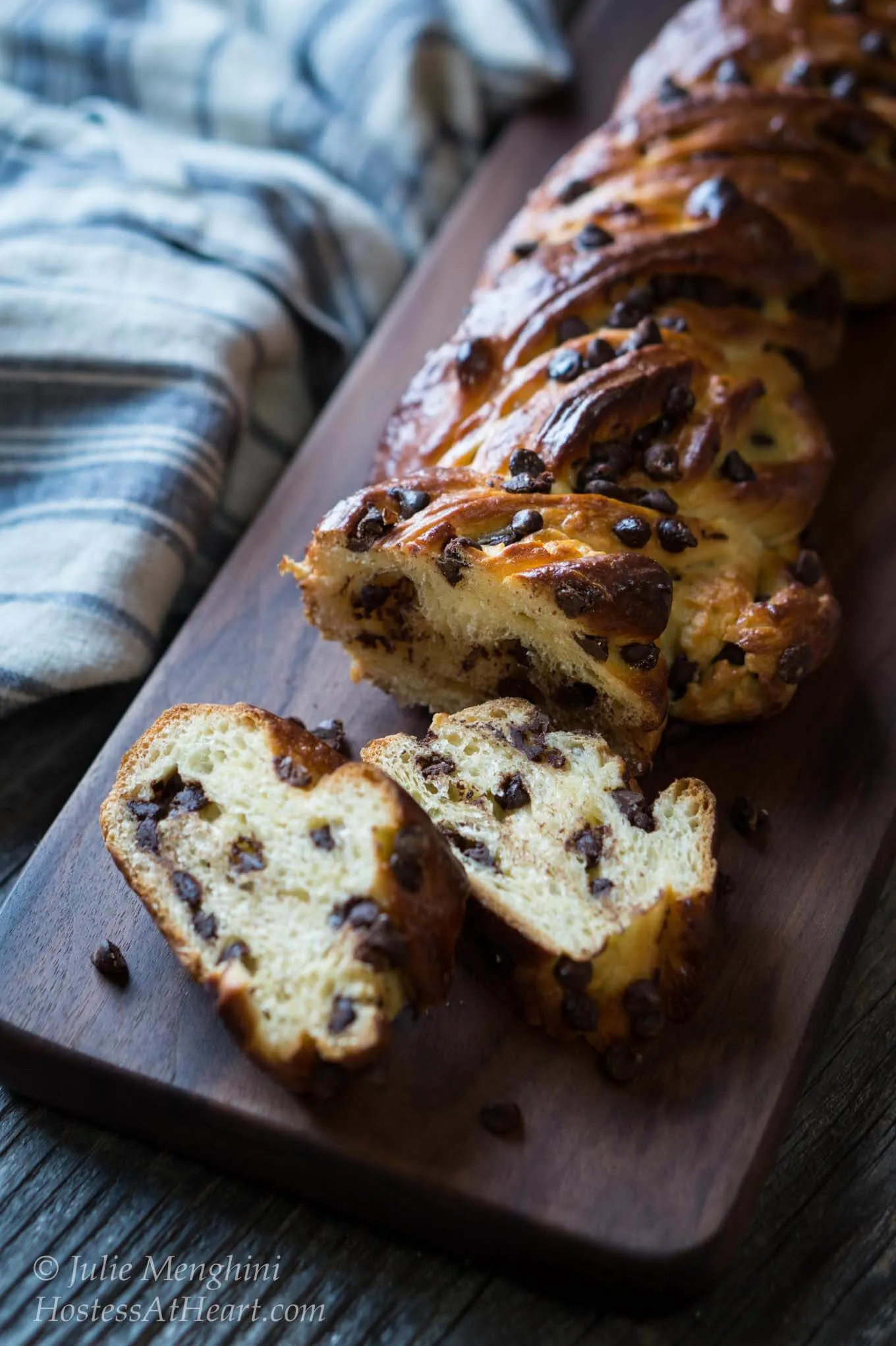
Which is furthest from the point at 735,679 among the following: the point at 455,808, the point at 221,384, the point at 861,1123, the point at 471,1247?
the point at 221,384

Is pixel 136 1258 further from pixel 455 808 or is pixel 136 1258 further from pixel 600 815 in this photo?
pixel 600 815

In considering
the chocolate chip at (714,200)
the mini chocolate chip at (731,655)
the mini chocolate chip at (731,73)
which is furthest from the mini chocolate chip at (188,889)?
the mini chocolate chip at (731,73)

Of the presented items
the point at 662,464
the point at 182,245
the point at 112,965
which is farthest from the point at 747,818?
the point at 182,245

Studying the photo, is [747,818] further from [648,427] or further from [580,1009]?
[648,427]

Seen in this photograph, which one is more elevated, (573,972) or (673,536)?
(673,536)

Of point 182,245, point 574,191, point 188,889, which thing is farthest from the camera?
point 182,245

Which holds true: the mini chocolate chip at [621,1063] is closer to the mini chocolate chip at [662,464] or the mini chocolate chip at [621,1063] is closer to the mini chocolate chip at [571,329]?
the mini chocolate chip at [662,464]
